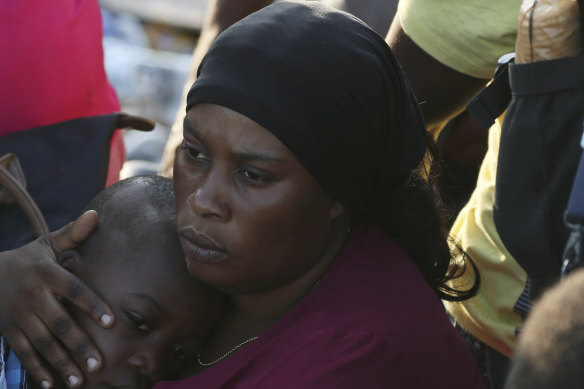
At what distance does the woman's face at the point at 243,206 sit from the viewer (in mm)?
1905

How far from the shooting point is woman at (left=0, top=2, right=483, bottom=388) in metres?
1.84

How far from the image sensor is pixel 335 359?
1761mm

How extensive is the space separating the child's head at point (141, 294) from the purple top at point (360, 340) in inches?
5.9

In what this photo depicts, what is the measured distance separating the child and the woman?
0.07 m

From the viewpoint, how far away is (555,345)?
1015 mm

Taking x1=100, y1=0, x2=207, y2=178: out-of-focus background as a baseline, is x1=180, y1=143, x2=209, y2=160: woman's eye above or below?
above

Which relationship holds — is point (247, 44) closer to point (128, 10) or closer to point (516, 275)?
point (516, 275)

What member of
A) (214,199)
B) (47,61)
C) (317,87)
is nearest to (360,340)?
(214,199)

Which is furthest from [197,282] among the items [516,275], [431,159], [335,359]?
[516,275]

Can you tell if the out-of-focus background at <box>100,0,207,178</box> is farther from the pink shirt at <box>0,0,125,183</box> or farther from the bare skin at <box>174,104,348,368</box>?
the bare skin at <box>174,104,348,368</box>

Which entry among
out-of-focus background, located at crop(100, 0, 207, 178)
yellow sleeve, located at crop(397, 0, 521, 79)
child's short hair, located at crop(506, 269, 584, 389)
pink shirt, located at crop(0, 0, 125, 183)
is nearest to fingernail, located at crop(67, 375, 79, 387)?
pink shirt, located at crop(0, 0, 125, 183)

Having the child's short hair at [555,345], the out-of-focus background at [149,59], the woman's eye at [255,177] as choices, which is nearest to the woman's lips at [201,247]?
the woman's eye at [255,177]

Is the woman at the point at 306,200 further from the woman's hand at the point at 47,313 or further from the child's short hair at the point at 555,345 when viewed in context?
the child's short hair at the point at 555,345

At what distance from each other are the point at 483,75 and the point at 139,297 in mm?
1310
